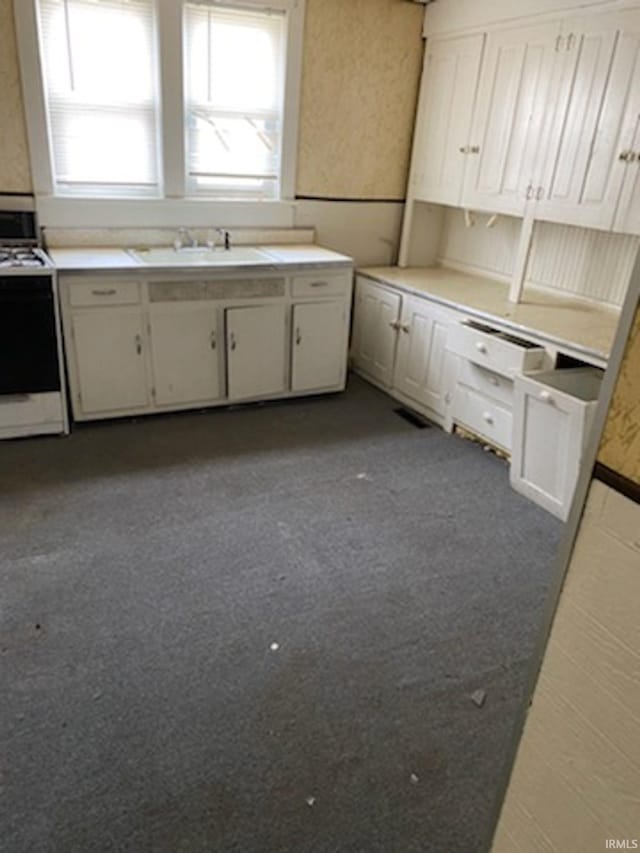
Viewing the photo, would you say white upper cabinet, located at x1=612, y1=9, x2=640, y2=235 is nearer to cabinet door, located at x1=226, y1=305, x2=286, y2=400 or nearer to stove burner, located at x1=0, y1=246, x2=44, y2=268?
cabinet door, located at x1=226, y1=305, x2=286, y2=400

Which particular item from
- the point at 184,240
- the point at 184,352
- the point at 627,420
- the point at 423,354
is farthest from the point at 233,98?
the point at 627,420

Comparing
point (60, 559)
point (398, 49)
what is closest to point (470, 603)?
point (60, 559)

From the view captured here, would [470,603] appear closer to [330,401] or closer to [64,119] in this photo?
[330,401]

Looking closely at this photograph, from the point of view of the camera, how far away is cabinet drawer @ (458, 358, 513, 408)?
3254 millimetres

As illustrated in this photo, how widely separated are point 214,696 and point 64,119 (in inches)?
128

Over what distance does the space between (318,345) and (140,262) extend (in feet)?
3.90

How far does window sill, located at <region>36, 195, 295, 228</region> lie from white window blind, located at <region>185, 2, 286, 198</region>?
0.36ft

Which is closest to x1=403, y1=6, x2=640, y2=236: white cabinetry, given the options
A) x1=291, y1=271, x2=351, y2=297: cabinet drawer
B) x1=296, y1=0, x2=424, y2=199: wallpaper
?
x1=296, y1=0, x2=424, y2=199: wallpaper

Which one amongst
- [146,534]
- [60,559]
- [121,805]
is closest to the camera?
[121,805]

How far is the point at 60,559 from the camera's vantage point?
2.44m

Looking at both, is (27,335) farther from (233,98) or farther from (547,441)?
(547,441)

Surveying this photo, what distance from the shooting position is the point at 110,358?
3410 mm

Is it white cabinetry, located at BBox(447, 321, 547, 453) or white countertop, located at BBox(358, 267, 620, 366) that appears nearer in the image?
white countertop, located at BBox(358, 267, 620, 366)

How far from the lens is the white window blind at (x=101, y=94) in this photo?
338 centimetres
